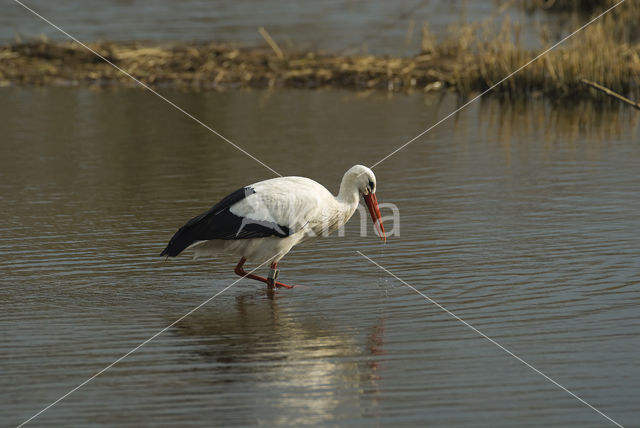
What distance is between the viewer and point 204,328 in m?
6.85

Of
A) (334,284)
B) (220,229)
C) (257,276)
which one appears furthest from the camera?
(257,276)

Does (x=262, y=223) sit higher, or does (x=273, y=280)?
(x=262, y=223)

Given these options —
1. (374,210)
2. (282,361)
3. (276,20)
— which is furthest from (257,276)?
(276,20)

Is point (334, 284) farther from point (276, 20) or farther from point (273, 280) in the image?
point (276, 20)

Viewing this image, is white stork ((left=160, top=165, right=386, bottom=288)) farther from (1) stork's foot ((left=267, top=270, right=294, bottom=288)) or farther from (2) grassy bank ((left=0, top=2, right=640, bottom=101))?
(2) grassy bank ((left=0, top=2, right=640, bottom=101))

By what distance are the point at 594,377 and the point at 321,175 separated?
5.88 metres

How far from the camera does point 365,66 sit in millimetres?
17578

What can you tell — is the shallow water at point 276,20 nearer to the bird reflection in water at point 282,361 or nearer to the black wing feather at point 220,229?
the black wing feather at point 220,229

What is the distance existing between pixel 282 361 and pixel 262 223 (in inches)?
68.4

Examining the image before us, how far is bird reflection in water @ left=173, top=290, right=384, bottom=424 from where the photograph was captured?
544 centimetres

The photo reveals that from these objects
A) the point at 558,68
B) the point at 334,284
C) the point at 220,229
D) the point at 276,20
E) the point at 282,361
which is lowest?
the point at 282,361

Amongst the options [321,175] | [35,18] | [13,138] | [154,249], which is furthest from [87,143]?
[35,18]

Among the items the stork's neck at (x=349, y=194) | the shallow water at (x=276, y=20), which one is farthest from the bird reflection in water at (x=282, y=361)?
the shallow water at (x=276, y=20)

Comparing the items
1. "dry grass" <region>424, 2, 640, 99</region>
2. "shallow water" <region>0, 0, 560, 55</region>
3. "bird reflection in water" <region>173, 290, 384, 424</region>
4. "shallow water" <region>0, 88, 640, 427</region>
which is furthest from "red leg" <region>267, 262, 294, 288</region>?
"shallow water" <region>0, 0, 560, 55</region>
